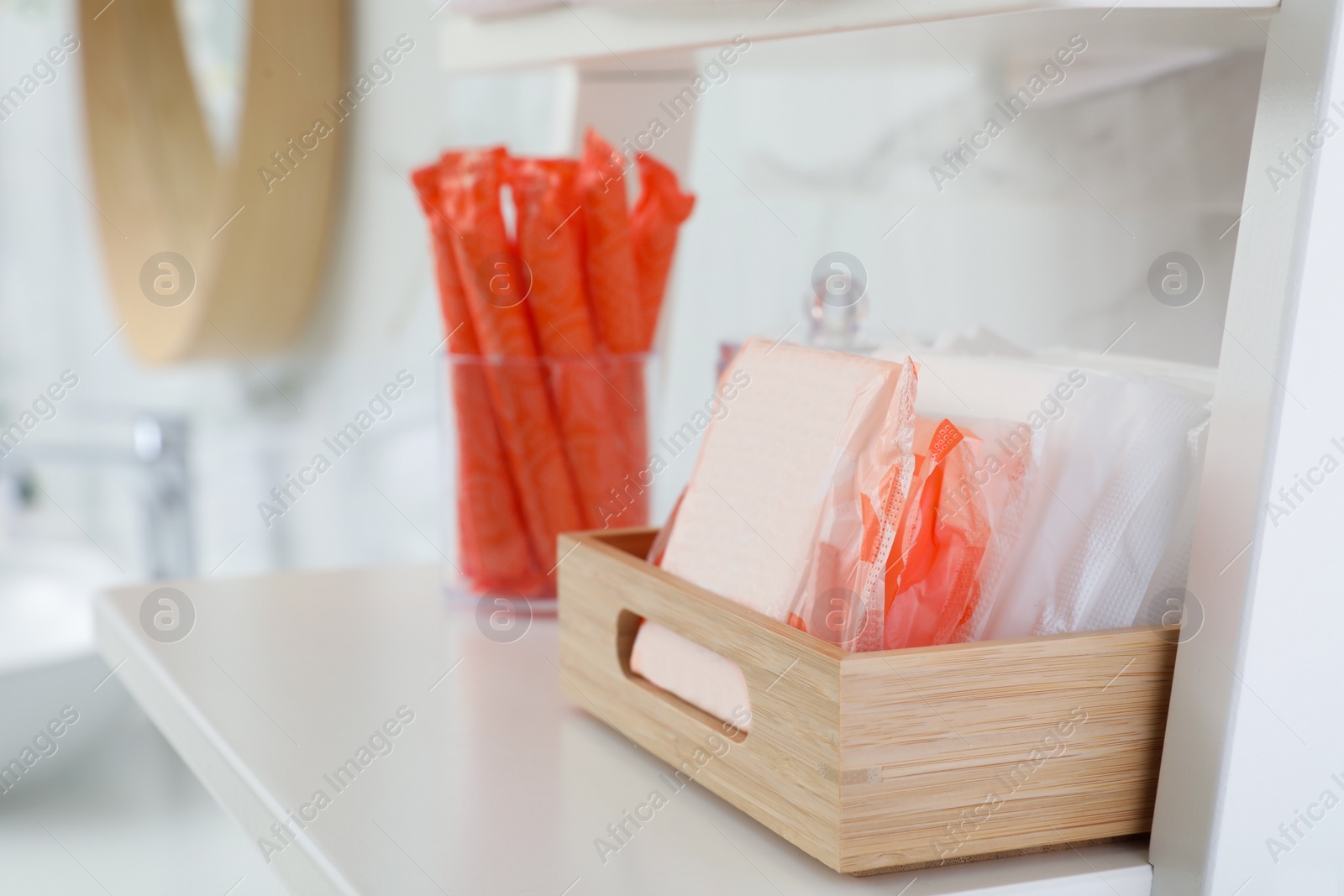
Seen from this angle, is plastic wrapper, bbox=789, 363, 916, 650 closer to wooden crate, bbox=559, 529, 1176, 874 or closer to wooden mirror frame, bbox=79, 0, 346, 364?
wooden crate, bbox=559, 529, 1176, 874

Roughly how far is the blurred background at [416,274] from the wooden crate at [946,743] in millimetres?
248

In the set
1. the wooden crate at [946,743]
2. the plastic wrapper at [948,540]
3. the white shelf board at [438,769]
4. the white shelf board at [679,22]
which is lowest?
the white shelf board at [438,769]

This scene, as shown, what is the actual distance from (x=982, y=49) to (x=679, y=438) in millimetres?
522

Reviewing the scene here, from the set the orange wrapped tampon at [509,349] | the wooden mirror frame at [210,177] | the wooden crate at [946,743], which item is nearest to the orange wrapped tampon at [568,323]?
Answer: the orange wrapped tampon at [509,349]


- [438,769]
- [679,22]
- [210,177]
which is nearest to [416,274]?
[210,177]

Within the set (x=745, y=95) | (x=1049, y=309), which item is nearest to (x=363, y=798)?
(x=1049, y=309)

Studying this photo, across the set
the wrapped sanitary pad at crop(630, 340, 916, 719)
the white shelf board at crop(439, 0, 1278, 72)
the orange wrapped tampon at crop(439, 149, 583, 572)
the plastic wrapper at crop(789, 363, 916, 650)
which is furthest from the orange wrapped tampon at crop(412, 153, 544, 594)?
the plastic wrapper at crop(789, 363, 916, 650)

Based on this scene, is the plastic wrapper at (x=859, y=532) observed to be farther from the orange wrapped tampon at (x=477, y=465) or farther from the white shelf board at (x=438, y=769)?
the orange wrapped tampon at (x=477, y=465)

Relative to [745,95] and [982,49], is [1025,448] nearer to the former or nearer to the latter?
[982,49]

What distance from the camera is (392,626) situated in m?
0.78

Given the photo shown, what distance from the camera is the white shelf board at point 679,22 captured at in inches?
17.2

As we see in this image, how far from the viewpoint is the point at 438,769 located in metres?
0.55

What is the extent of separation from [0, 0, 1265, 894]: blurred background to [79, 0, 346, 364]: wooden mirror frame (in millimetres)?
35

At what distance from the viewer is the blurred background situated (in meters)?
0.71
